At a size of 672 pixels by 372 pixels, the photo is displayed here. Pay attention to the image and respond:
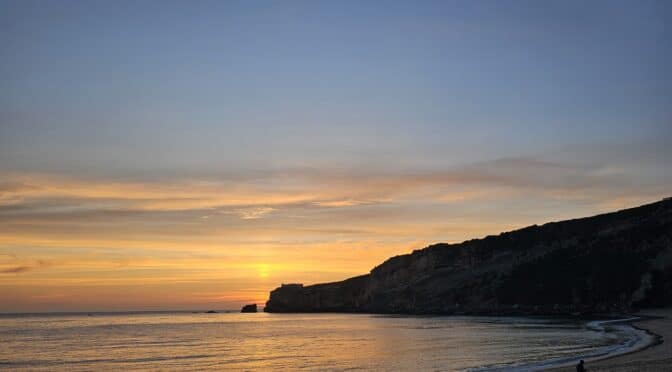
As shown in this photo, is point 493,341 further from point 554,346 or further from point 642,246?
point 642,246

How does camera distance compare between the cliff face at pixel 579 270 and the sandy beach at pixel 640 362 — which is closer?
the sandy beach at pixel 640 362

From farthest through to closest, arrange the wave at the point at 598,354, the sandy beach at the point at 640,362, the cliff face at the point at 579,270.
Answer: the cliff face at the point at 579,270, the wave at the point at 598,354, the sandy beach at the point at 640,362

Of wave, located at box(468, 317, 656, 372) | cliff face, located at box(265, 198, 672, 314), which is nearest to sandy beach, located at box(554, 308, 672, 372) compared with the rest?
wave, located at box(468, 317, 656, 372)

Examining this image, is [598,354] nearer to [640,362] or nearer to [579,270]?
[640,362]

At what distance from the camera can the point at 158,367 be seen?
5400cm

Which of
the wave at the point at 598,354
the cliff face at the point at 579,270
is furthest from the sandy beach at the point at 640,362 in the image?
the cliff face at the point at 579,270

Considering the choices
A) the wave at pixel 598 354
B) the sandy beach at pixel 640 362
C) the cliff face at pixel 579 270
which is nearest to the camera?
the sandy beach at pixel 640 362

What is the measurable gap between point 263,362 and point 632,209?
144210mm

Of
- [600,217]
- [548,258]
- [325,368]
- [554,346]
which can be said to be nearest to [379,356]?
[325,368]

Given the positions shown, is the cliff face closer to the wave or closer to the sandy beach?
the wave

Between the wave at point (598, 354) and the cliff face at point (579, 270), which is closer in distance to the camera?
the wave at point (598, 354)

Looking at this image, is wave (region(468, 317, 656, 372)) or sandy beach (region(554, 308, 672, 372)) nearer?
sandy beach (region(554, 308, 672, 372))

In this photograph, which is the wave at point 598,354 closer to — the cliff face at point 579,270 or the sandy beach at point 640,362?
the sandy beach at point 640,362

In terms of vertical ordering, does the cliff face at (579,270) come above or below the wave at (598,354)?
above
